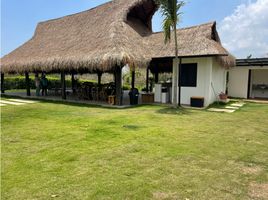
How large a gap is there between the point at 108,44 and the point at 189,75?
4376 millimetres

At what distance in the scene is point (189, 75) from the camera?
11.7 meters

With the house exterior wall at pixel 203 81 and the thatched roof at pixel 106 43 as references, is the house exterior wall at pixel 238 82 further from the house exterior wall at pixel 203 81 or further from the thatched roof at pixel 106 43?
the house exterior wall at pixel 203 81

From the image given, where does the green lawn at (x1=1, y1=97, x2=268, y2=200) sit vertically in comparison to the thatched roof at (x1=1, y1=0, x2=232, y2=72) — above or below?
below

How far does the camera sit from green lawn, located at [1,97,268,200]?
3141 mm

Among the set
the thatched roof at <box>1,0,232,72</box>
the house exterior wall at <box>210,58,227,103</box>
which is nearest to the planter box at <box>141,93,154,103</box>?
the thatched roof at <box>1,0,232,72</box>

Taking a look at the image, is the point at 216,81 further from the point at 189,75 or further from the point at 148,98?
the point at 148,98

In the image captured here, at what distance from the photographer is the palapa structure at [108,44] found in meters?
10.9

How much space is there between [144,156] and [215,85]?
9.31m

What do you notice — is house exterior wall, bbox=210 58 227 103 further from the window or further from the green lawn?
the green lawn

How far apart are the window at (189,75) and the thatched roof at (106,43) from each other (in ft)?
3.00

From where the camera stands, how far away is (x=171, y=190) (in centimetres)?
316

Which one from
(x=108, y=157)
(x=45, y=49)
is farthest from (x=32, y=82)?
(x=108, y=157)

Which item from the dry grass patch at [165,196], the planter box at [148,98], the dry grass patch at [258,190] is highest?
the planter box at [148,98]

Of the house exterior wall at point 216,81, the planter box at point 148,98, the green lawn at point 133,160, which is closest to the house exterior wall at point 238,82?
the house exterior wall at point 216,81
